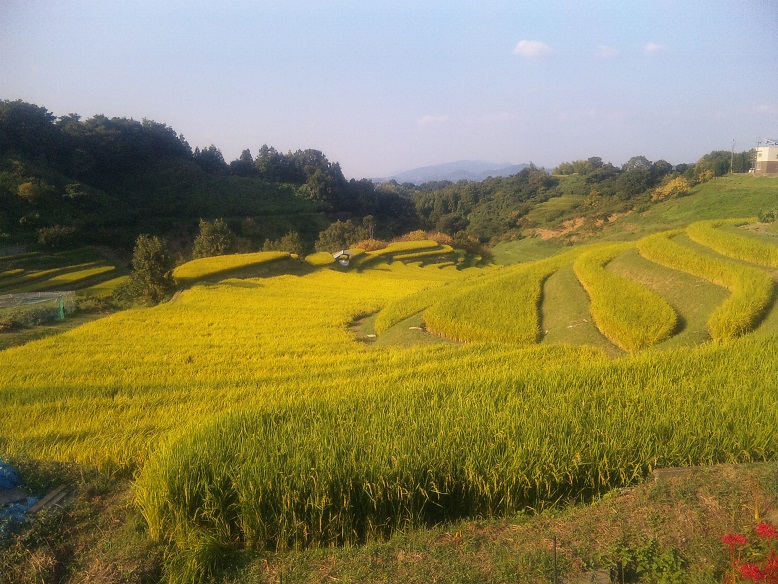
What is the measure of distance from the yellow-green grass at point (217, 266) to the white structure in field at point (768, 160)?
1191 inches

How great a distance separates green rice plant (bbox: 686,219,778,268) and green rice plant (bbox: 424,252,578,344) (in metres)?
3.78

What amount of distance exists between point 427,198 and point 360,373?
56307 mm

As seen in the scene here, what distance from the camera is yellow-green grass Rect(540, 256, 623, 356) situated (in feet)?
29.0

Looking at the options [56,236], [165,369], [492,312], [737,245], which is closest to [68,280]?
[56,236]

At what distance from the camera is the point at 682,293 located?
380 inches

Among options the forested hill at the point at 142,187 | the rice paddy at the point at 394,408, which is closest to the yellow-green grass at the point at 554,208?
the forested hill at the point at 142,187

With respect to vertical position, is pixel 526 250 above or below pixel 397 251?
below

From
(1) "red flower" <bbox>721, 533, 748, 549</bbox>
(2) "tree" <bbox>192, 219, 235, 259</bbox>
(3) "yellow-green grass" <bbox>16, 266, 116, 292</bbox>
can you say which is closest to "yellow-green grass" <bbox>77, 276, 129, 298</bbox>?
(3) "yellow-green grass" <bbox>16, 266, 116, 292</bbox>

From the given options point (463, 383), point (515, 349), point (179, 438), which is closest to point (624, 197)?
point (515, 349)

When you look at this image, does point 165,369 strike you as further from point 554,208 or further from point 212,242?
point 554,208

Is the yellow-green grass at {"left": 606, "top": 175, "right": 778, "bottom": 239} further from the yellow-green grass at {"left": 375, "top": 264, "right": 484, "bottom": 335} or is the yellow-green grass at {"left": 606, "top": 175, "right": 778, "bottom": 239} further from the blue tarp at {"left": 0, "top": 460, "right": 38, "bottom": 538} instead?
the blue tarp at {"left": 0, "top": 460, "right": 38, "bottom": 538}

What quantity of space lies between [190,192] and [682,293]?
1379 inches

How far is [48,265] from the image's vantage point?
22.6m

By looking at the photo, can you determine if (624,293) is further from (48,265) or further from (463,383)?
(48,265)
